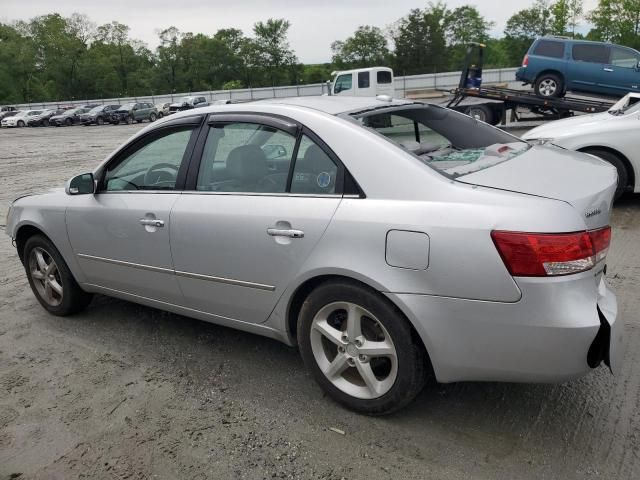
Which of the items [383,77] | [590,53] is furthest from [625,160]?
[383,77]

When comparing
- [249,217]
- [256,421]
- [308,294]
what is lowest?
[256,421]

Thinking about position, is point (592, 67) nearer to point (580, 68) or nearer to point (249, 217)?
point (580, 68)

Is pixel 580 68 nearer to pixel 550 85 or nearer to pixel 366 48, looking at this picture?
pixel 550 85

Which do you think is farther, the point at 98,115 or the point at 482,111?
the point at 98,115

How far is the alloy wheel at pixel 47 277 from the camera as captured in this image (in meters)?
4.33

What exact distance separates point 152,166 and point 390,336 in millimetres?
2068

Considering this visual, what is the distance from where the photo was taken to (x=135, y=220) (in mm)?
3492

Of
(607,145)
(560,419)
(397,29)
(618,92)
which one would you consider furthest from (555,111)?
(397,29)

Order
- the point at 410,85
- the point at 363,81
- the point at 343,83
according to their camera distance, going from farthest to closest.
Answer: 1. the point at 410,85
2. the point at 343,83
3. the point at 363,81

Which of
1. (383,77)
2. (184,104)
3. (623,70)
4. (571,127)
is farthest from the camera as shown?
(184,104)

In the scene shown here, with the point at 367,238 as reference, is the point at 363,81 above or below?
above

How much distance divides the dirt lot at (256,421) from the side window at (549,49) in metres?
15.4

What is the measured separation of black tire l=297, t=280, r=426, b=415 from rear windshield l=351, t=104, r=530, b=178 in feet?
2.34

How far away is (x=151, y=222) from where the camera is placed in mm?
3379
